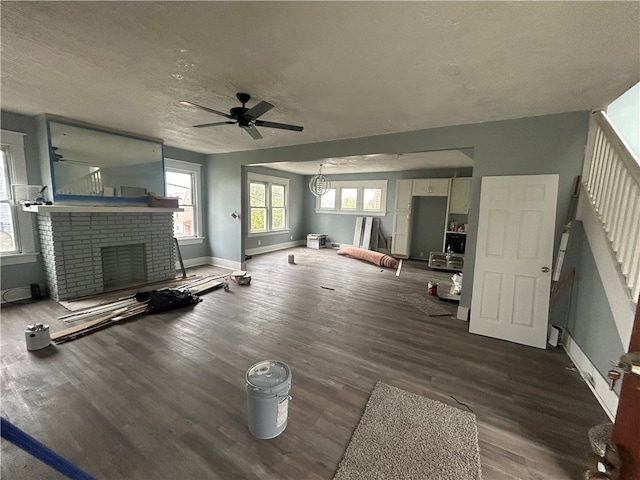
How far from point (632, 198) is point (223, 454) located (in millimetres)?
3395

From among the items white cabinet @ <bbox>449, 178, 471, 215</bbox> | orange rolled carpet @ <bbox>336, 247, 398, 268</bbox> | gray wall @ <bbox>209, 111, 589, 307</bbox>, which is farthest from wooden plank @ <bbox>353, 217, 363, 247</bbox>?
gray wall @ <bbox>209, 111, 589, 307</bbox>

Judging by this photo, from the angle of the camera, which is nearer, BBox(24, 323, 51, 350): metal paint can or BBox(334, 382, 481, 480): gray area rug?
BBox(334, 382, 481, 480): gray area rug

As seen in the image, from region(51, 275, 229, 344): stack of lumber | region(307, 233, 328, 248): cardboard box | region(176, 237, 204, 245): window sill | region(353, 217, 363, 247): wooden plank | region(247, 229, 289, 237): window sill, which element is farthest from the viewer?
region(307, 233, 328, 248): cardboard box

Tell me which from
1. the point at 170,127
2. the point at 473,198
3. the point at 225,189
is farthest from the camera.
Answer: the point at 225,189

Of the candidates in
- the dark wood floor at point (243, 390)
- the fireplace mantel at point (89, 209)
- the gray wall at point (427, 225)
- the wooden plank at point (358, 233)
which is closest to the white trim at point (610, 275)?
the dark wood floor at point (243, 390)

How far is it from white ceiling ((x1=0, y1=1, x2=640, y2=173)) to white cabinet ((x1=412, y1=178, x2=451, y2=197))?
3.83 m

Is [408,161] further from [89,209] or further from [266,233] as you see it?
[89,209]

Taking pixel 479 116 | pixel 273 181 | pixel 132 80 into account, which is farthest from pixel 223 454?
pixel 273 181

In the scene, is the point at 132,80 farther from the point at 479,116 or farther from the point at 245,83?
the point at 479,116

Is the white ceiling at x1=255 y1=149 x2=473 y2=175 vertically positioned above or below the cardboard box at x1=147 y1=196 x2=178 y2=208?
above

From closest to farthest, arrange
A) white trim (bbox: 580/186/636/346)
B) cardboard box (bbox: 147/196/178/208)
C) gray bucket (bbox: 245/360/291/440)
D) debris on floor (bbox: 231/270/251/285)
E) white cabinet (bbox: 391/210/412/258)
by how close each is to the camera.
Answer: gray bucket (bbox: 245/360/291/440), white trim (bbox: 580/186/636/346), cardboard box (bbox: 147/196/178/208), debris on floor (bbox: 231/270/251/285), white cabinet (bbox: 391/210/412/258)

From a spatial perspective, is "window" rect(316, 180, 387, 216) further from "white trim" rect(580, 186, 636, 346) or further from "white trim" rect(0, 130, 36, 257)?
"white trim" rect(0, 130, 36, 257)

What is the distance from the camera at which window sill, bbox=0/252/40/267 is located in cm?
358

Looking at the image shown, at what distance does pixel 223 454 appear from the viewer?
1599 millimetres
